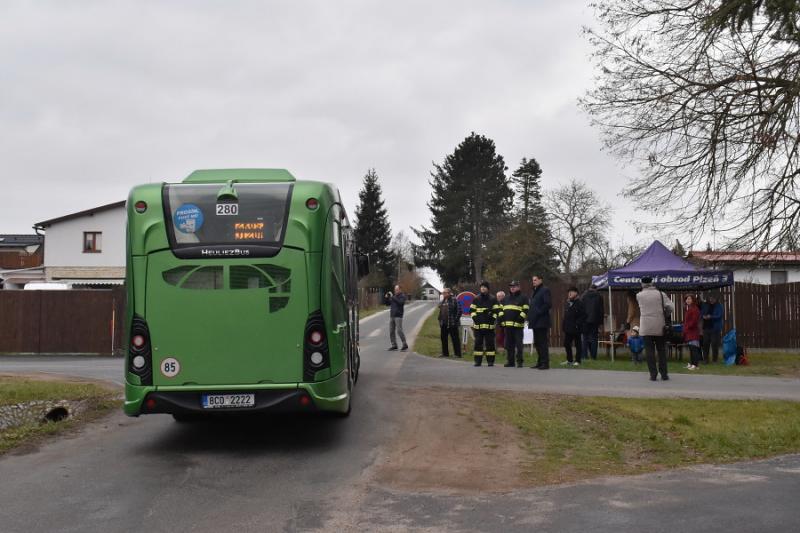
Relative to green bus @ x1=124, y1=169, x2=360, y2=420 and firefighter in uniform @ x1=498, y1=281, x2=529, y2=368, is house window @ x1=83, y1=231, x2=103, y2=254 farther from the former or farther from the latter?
green bus @ x1=124, y1=169, x2=360, y2=420

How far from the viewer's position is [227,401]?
26.6ft

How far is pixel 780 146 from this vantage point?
15.0m

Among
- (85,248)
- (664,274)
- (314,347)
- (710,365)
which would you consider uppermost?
(85,248)

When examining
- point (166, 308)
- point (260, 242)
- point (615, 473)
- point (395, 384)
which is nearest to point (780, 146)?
point (395, 384)

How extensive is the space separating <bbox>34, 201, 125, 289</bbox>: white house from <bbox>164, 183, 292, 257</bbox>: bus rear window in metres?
44.9

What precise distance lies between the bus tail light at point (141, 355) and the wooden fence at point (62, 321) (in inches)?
731

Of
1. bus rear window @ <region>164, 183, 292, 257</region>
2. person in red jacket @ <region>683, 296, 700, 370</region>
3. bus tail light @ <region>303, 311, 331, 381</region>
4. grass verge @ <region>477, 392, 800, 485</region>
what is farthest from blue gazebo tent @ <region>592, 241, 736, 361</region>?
bus rear window @ <region>164, 183, 292, 257</region>

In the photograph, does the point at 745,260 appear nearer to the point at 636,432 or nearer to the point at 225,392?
the point at 636,432

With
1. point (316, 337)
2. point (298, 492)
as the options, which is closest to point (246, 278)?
point (316, 337)

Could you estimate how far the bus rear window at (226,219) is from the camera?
820cm

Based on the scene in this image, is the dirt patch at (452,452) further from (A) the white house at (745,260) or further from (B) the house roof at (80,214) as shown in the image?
(B) the house roof at (80,214)

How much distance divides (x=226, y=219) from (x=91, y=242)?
46.8 m

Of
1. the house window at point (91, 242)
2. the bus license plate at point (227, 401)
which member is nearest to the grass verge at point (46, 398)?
the bus license plate at point (227, 401)

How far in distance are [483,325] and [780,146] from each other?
707 cm
